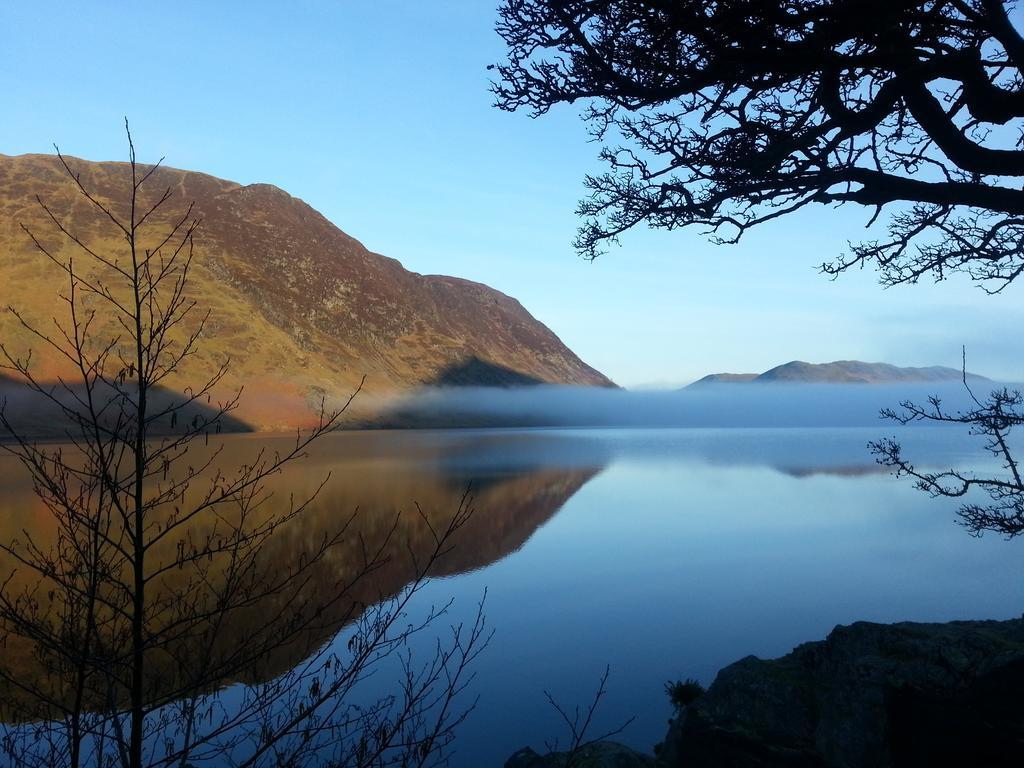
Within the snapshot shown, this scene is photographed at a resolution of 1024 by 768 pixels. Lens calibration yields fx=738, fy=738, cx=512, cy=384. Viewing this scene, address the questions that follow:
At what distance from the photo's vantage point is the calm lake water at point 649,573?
37.5 feet

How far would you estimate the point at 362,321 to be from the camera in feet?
501

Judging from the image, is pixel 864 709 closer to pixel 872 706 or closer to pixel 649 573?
pixel 872 706

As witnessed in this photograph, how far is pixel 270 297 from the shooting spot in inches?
5344

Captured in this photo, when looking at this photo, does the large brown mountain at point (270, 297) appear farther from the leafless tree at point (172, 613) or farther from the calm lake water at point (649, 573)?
the leafless tree at point (172, 613)

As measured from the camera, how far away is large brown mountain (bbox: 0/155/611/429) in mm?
104375

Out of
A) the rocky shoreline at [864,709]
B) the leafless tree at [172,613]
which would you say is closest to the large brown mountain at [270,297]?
the leafless tree at [172,613]

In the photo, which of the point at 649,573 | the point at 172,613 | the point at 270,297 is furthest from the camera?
the point at 270,297

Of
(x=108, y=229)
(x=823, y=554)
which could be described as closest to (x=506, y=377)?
(x=108, y=229)

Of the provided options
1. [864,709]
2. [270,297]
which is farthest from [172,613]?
[270,297]

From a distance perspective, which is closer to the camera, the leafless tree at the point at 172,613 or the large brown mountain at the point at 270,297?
the leafless tree at the point at 172,613

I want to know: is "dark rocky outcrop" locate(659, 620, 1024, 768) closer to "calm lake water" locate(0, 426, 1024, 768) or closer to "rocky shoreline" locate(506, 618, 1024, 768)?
"rocky shoreline" locate(506, 618, 1024, 768)

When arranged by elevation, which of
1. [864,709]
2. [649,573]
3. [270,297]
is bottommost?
[649,573]

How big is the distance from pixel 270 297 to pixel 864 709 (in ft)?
456

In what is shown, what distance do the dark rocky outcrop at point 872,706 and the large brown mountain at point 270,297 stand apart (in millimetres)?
89478
